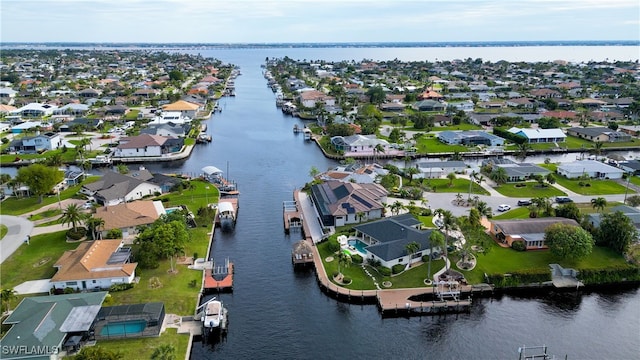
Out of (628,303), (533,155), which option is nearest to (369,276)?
(628,303)

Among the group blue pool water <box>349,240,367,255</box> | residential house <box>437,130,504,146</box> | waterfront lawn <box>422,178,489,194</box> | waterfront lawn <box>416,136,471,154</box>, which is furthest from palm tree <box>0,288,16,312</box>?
residential house <box>437,130,504,146</box>

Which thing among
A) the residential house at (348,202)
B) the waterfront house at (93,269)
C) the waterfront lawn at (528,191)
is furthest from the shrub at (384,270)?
the waterfront lawn at (528,191)

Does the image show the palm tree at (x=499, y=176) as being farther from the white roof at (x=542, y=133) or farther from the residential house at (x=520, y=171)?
the white roof at (x=542, y=133)

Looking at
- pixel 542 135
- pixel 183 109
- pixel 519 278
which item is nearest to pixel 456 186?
pixel 519 278

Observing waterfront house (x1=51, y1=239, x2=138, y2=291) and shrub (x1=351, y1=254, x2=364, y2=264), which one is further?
shrub (x1=351, y1=254, x2=364, y2=264)

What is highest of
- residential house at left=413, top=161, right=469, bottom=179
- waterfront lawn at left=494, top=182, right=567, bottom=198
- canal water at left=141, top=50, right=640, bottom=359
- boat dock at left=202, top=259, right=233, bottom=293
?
residential house at left=413, top=161, right=469, bottom=179

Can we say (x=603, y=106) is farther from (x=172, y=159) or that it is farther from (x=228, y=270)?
(x=228, y=270)

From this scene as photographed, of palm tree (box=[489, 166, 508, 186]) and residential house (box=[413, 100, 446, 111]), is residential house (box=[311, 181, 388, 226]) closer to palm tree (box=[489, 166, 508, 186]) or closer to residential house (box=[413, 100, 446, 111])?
palm tree (box=[489, 166, 508, 186])

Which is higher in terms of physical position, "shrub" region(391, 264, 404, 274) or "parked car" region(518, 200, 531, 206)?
"parked car" region(518, 200, 531, 206)
